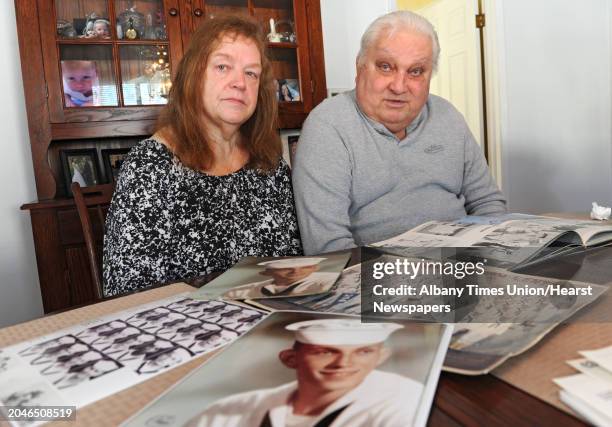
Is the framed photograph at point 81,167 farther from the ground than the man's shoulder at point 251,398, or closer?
farther from the ground

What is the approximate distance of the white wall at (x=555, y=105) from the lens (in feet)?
8.55

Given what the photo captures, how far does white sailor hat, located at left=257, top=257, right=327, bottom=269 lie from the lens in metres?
0.77

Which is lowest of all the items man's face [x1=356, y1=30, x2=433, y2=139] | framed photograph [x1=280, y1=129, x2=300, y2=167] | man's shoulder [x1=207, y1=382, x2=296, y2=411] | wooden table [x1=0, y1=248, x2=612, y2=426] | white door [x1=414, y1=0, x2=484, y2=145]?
wooden table [x1=0, y1=248, x2=612, y2=426]

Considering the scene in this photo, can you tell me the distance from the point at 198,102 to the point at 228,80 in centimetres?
10

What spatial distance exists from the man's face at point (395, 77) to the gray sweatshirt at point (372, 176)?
42mm

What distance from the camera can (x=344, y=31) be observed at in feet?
8.98

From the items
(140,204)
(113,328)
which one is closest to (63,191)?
(140,204)

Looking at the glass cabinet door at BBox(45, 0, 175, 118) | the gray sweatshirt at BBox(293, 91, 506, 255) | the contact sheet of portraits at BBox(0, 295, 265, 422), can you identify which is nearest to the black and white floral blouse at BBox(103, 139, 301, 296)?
the gray sweatshirt at BBox(293, 91, 506, 255)

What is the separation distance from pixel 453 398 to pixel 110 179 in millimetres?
2056

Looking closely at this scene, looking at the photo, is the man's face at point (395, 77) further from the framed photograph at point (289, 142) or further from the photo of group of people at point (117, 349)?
the framed photograph at point (289, 142)

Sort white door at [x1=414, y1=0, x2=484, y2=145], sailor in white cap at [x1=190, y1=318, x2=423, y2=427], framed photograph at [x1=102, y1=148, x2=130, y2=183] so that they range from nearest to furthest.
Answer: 1. sailor in white cap at [x1=190, y1=318, x2=423, y2=427]
2. framed photograph at [x1=102, y1=148, x2=130, y2=183]
3. white door at [x1=414, y1=0, x2=484, y2=145]

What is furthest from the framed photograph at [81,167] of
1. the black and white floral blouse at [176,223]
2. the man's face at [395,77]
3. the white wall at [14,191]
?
the man's face at [395,77]

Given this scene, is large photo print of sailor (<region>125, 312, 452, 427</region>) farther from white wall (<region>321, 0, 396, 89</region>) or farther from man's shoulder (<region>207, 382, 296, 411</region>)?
white wall (<region>321, 0, 396, 89</region>)

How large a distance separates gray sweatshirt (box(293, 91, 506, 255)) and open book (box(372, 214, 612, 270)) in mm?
296
